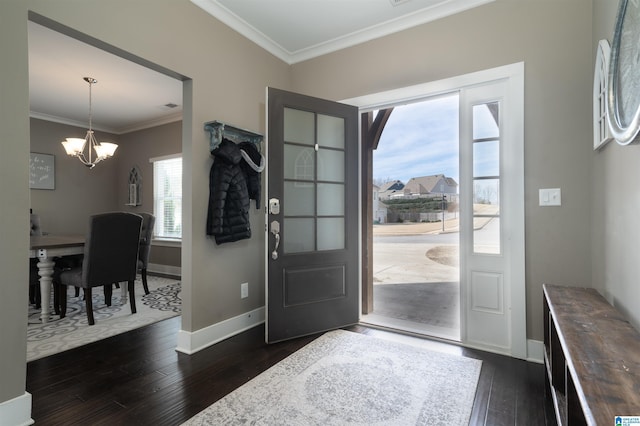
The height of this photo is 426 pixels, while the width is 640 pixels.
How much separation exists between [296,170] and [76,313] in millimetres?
2890

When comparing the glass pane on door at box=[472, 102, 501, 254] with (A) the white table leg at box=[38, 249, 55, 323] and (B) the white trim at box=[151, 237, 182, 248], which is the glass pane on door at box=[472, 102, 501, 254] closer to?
(A) the white table leg at box=[38, 249, 55, 323]

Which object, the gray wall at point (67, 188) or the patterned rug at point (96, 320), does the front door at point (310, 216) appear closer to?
the patterned rug at point (96, 320)

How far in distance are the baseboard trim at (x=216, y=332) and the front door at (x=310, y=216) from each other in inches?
15.8

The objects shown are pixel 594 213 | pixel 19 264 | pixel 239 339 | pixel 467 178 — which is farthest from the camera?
pixel 239 339

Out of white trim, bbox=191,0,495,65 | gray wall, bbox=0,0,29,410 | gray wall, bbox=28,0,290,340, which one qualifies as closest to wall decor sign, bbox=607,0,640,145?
white trim, bbox=191,0,495,65

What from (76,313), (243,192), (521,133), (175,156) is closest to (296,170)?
(243,192)

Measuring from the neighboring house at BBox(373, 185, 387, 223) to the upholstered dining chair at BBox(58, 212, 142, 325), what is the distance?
4.23m

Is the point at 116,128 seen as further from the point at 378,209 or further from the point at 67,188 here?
the point at 378,209

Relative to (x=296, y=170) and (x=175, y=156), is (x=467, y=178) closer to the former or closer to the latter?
(x=296, y=170)

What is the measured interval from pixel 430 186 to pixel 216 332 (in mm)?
4168

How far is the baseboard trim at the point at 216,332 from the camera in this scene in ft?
7.92

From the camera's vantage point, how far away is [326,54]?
3211mm

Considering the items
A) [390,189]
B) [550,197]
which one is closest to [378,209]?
[390,189]

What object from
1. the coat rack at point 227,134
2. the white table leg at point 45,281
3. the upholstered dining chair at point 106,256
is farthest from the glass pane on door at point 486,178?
the white table leg at point 45,281
